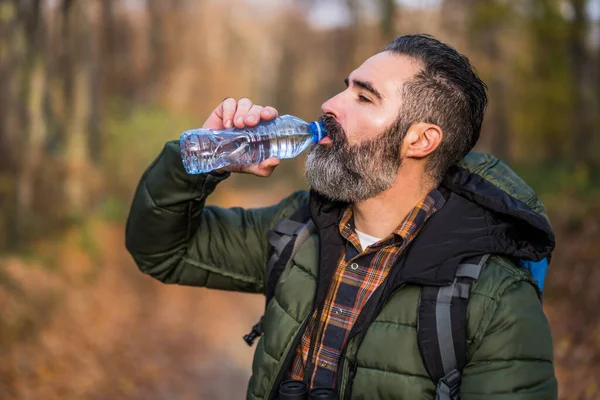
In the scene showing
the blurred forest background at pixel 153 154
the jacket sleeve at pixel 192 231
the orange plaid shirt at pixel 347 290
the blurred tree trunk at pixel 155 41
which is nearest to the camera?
the orange plaid shirt at pixel 347 290

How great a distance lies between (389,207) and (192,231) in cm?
94

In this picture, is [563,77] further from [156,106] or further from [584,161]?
[156,106]

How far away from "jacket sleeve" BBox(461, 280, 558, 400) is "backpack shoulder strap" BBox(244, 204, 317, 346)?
0.87 m

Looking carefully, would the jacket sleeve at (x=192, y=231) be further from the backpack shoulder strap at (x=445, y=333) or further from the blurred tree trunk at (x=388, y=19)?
the blurred tree trunk at (x=388, y=19)

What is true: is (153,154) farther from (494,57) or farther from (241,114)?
(494,57)

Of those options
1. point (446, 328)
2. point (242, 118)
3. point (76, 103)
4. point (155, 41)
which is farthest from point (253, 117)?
point (155, 41)

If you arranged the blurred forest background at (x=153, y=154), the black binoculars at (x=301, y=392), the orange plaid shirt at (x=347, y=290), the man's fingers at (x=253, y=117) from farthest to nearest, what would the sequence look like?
the blurred forest background at (x=153, y=154) → the man's fingers at (x=253, y=117) → the orange plaid shirt at (x=347, y=290) → the black binoculars at (x=301, y=392)

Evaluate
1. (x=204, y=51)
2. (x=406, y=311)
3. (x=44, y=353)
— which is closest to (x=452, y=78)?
(x=406, y=311)

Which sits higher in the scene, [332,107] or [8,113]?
[8,113]

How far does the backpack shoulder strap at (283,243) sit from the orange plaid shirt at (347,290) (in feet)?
0.59

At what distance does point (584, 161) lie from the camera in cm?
977

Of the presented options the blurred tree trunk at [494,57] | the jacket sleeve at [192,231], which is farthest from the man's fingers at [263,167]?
the blurred tree trunk at [494,57]

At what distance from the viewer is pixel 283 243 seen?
2.67 meters

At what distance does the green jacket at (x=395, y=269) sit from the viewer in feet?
7.02
